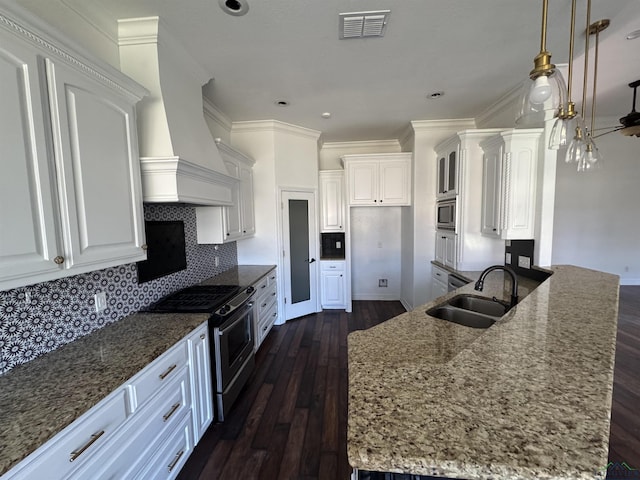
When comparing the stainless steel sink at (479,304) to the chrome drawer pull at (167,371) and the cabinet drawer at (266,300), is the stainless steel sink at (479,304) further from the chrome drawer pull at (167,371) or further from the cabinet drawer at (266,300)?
the cabinet drawer at (266,300)

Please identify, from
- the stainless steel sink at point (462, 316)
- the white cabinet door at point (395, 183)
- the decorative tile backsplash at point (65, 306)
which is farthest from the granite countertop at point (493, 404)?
the white cabinet door at point (395, 183)

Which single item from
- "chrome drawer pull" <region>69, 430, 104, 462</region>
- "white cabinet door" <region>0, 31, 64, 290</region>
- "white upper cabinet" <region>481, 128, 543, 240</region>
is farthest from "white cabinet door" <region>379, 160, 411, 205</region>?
"chrome drawer pull" <region>69, 430, 104, 462</region>

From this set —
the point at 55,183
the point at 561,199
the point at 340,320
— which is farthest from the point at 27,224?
the point at 561,199

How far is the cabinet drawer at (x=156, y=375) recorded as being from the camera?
1.28m

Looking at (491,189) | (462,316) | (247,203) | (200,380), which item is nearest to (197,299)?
(200,380)

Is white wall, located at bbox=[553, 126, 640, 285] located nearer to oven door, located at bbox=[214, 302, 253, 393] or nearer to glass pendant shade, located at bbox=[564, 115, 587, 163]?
glass pendant shade, located at bbox=[564, 115, 587, 163]

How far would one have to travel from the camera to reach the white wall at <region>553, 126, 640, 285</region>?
5285 millimetres

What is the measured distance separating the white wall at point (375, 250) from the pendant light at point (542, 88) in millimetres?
3609

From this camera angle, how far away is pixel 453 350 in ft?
4.25

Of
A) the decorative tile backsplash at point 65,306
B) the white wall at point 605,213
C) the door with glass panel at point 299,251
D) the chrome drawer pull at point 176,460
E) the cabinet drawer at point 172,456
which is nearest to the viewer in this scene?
the decorative tile backsplash at point 65,306

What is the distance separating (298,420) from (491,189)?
9.98 ft

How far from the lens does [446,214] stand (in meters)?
3.59

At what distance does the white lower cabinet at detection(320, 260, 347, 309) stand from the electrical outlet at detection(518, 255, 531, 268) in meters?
2.37

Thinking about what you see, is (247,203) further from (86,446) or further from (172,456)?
(86,446)
